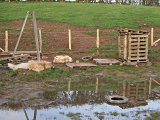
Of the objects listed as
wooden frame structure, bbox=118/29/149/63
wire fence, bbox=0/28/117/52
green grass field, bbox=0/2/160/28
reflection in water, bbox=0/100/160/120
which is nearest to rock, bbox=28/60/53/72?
wooden frame structure, bbox=118/29/149/63

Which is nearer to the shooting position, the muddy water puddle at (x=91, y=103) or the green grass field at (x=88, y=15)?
the muddy water puddle at (x=91, y=103)

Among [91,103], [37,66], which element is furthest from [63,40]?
[91,103]

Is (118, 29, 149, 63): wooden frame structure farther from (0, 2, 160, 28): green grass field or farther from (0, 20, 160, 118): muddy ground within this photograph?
(0, 2, 160, 28): green grass field

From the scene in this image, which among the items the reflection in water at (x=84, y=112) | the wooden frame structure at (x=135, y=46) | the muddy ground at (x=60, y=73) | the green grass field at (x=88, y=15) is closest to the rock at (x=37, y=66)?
the muddy ground at (x=60, y=73)

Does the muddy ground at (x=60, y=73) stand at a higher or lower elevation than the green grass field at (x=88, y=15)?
lower

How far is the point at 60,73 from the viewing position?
813 inches

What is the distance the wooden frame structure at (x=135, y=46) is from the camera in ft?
77.2

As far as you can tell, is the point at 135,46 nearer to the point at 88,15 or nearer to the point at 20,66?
the point at 20,66

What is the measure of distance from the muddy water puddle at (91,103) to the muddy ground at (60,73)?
0.09 meters

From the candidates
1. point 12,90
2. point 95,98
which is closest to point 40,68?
point 12,90

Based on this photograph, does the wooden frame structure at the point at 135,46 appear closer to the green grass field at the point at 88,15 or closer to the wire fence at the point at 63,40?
the wire fence at the point at 63,40

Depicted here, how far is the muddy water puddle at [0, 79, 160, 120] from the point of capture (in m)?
13.7

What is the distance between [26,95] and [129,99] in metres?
4.05

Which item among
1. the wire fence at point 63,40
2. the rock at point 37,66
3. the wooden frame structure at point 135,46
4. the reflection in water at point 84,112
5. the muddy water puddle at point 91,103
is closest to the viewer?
the reflection in water at point 84,112
